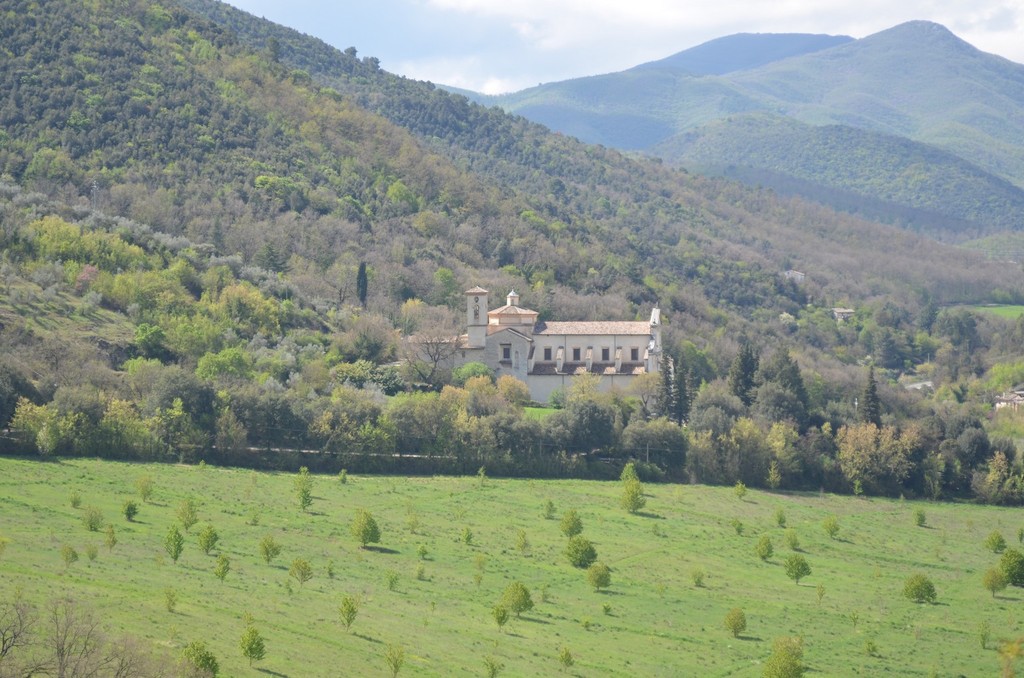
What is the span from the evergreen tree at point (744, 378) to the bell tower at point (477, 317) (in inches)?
508

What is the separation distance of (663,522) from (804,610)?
1035 centimetres

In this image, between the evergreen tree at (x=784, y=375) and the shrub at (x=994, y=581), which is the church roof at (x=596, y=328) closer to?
the evergreen tree at (x=784, y=375)

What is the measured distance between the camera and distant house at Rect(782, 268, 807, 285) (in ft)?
513

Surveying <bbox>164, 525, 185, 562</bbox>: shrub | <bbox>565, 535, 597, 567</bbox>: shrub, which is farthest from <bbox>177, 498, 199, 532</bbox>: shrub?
<bbox>565, 535, 597, 567</bbox>: shrub

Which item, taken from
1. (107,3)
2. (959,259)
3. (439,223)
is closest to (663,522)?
(439,223)

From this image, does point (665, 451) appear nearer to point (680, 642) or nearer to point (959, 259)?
point (680, 642)

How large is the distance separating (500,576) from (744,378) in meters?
30.7

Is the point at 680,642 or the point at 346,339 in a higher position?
the point at 346,339

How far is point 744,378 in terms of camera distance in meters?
78.7

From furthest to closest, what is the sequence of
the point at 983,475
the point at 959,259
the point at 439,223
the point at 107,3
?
the point at 959,259 < the point at 107,3 < the point at 439,223 < the point at 983,475

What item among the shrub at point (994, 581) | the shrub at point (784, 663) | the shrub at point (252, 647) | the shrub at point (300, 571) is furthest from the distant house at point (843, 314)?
the shrub at point (252, 647)

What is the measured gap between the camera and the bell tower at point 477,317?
8119 centimetres

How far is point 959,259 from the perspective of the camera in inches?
7151

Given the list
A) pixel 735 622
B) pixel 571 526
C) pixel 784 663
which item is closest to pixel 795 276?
pixel 571 526
